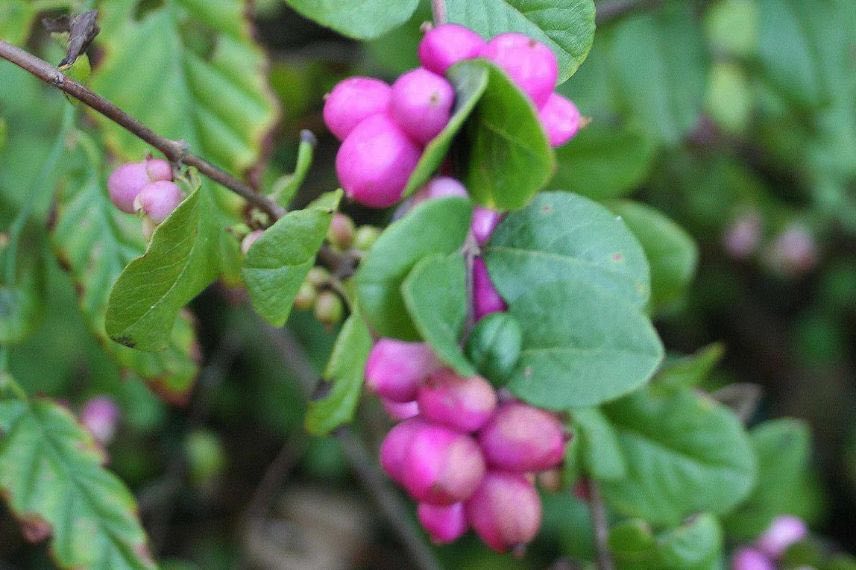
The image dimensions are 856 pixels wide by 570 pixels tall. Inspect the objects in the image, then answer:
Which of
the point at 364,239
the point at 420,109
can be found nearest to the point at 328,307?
the point at 364,239

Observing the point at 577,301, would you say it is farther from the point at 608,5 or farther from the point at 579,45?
the point at 608,5

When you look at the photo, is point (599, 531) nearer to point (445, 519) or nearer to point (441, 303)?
point (445, 519)

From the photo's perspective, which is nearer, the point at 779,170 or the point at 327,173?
the point at 327,173

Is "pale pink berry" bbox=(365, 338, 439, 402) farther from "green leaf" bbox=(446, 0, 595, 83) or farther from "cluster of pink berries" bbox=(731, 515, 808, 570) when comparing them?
"cluster of pink berries" bbox=(731, 515, 808, 570)

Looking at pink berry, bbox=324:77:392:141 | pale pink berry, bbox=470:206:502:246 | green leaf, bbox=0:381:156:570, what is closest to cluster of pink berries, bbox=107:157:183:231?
pink berry, bbox=324:77:392:141

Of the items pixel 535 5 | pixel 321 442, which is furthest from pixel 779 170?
pixel 535 5

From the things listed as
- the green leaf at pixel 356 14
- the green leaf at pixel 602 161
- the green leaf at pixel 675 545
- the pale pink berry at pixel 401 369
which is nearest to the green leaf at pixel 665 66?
the green leaf at pixel 602 161

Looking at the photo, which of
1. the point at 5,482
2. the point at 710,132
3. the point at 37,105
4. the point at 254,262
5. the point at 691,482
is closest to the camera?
the point at 254,262
